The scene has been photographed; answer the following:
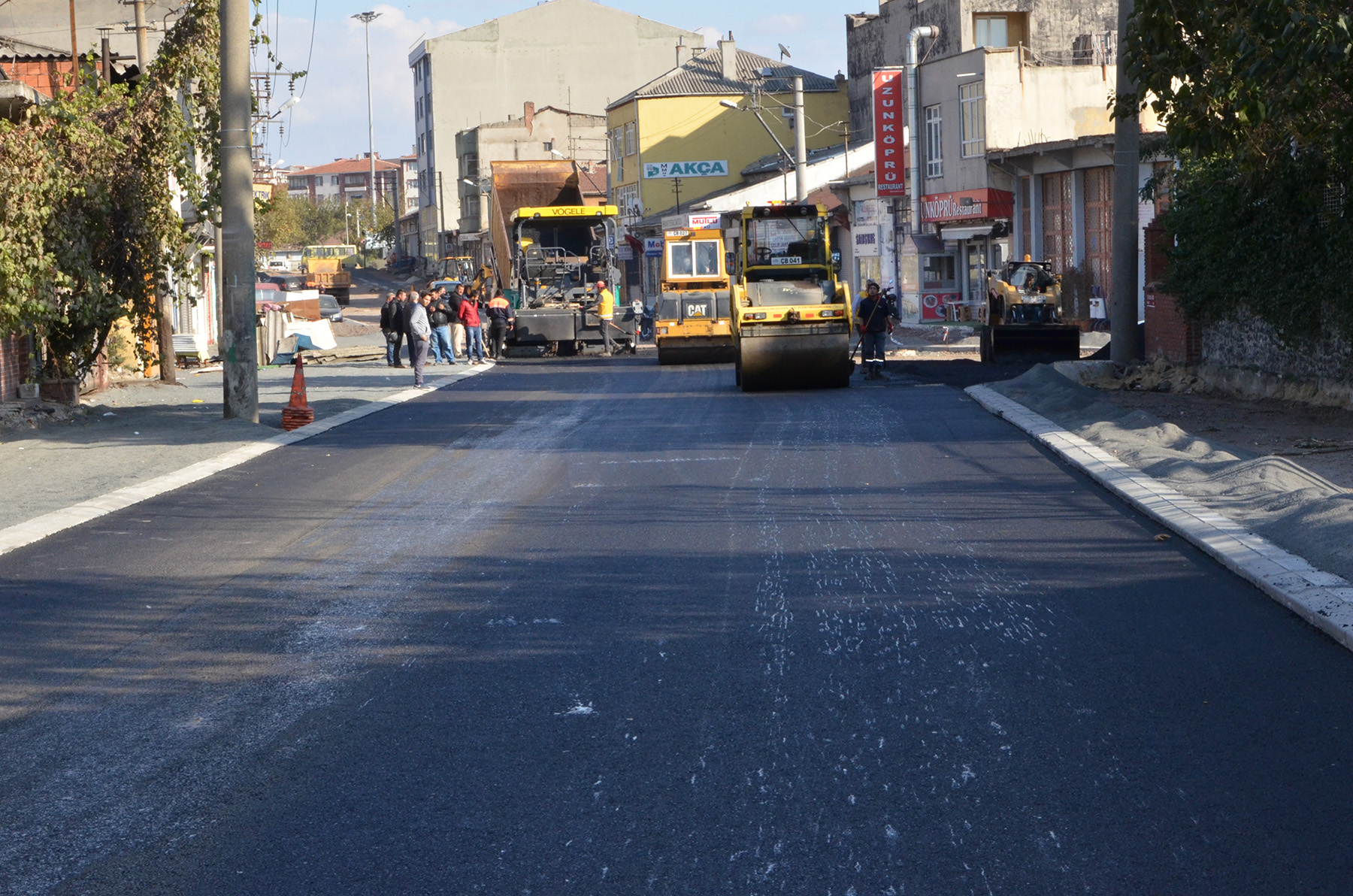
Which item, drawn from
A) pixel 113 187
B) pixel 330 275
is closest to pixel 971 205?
pixel 113 187

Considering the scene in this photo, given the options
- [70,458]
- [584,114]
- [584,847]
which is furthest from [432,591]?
[584,114]

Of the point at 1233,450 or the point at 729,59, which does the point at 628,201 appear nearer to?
the point at 729,59

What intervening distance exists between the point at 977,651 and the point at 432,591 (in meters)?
3.15

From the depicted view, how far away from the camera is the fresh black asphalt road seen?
439 cm

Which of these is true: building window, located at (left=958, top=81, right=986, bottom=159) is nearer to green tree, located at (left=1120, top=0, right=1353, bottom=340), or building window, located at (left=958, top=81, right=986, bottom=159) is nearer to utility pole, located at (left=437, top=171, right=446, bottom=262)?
green tree, located at (left=1120, top=0, right=1353, bottom=340)

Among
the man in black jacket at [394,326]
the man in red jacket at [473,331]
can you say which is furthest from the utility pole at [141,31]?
the man in red jacket at [473,331]

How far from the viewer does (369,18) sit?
111m

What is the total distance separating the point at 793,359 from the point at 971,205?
21.5 metres

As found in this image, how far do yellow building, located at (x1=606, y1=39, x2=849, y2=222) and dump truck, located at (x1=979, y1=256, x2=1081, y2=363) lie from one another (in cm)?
3609

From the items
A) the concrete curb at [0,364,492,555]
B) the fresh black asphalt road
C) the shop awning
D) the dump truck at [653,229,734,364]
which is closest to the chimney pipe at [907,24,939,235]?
the shop awning

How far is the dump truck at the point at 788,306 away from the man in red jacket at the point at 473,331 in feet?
30.0

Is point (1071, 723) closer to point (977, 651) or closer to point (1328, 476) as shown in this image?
point (977, 651)

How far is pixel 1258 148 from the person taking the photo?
14.5 m

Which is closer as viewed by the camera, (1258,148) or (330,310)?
(1258,148)
